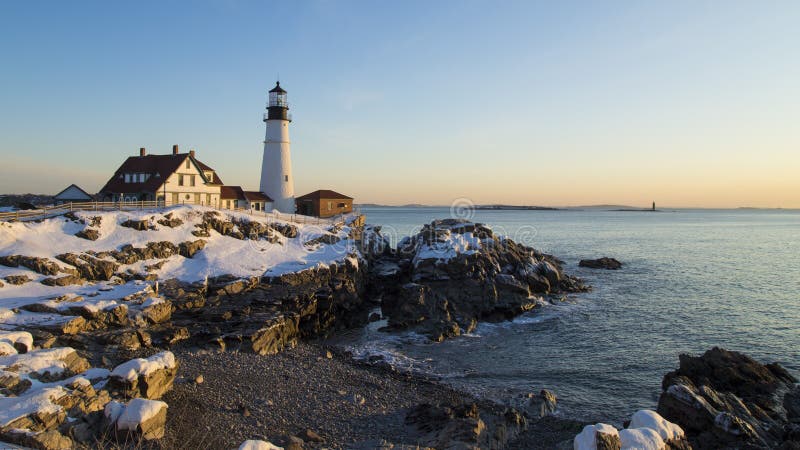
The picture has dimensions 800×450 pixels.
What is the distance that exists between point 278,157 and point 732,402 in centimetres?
4591

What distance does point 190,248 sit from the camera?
31.1 m

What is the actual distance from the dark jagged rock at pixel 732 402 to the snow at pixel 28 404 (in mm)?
17925

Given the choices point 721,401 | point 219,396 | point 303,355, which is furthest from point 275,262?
point 721,401

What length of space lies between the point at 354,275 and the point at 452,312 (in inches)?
362

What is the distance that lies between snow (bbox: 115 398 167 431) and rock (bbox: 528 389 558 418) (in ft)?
40.7

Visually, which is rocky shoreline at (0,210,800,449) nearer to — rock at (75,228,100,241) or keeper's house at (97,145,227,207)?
rock at (75,228,100,241)

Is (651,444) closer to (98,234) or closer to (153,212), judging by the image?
(98,234)

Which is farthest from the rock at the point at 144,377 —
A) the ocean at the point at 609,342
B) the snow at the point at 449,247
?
the snow at the point at 449,247

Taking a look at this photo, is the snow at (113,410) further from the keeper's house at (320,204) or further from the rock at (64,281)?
the keeper's house at (320,204)

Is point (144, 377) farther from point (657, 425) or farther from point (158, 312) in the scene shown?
point (657, 425)

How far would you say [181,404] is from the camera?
1488 centimetres

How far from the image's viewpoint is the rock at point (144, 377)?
13.9 m

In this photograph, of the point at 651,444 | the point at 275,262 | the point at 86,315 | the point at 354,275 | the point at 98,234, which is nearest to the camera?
the point at 651,444

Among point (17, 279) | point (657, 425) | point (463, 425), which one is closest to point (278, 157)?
point (17, 279)
